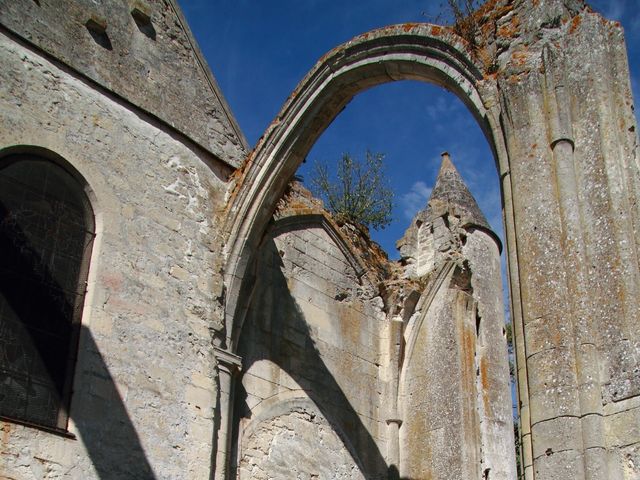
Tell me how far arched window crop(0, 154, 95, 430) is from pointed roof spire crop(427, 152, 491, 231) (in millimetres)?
4782

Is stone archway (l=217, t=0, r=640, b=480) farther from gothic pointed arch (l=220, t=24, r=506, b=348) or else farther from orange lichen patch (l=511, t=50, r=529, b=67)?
gothic pointed arch (l=220, t=24, r=506, b=348)

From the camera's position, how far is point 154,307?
762 centimetres

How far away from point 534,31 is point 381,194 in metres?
9.08

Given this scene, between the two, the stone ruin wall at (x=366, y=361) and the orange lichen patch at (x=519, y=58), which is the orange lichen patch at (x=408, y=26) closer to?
the orange lichen patch at (x=519, y=58)

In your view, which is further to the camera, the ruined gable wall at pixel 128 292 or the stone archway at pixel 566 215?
the ruined gable wall at pixel 128 292

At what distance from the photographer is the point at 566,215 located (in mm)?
5352

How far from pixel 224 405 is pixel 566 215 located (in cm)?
380

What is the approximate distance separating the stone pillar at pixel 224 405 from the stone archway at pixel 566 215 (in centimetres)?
309

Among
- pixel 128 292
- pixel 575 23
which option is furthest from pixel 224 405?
pixel 575 23

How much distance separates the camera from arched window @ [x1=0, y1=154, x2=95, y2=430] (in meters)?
6.64

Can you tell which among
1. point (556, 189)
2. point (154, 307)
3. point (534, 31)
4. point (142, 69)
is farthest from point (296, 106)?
point (556, 189)

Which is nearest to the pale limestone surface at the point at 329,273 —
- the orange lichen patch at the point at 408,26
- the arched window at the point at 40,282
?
the orange lichen patch at the point at 408,26

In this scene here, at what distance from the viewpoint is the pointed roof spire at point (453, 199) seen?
10.9m

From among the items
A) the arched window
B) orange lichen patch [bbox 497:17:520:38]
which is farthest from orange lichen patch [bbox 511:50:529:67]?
the arched window
